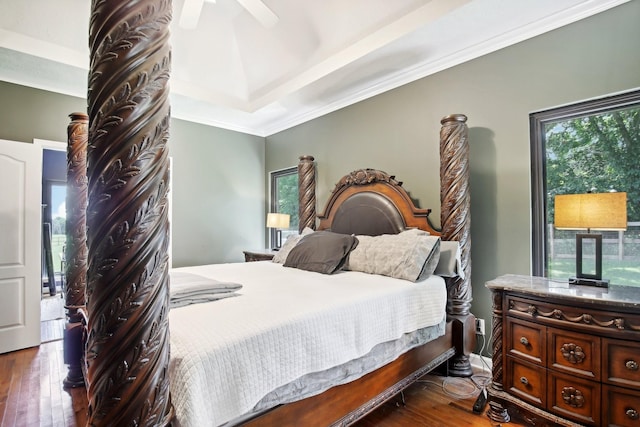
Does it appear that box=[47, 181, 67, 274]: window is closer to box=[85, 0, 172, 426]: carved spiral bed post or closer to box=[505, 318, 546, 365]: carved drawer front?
box=[85, 0, 172, 426]: carved spiral bed post

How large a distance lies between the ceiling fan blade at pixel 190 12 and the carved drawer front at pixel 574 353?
3.16 meters

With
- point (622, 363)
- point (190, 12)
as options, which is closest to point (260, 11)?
point (190, 12)

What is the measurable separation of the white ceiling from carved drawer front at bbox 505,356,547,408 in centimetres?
239

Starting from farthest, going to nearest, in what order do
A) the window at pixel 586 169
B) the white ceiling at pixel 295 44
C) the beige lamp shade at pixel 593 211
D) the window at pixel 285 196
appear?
the window at pixel 285 196, the white ceiling at pixel 295 44, the window at pixel 586 169, the beige lamp shade at pixel 593 211

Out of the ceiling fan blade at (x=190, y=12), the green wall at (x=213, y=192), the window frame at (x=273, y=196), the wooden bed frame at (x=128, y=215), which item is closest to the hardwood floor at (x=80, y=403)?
the wooden bed frame at (x=128, y=215)

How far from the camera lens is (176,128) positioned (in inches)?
172

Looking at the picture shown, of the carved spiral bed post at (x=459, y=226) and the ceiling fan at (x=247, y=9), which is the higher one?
the ceiling fan at (x=247, y=9)

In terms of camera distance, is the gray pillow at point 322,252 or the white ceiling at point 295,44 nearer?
the white ceiling at point 295,44

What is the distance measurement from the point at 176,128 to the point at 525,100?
4.06m

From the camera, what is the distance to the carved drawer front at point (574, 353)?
161cm

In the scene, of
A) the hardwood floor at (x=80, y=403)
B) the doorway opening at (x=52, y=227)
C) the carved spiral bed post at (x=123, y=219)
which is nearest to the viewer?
the carved spiral bed post at (x=123, y=219)

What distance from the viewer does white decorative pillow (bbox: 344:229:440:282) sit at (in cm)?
233

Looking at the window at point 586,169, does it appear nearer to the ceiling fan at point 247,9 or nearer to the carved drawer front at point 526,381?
the carved drawer front at point 526,381

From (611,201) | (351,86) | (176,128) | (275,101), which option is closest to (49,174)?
(176,128)
